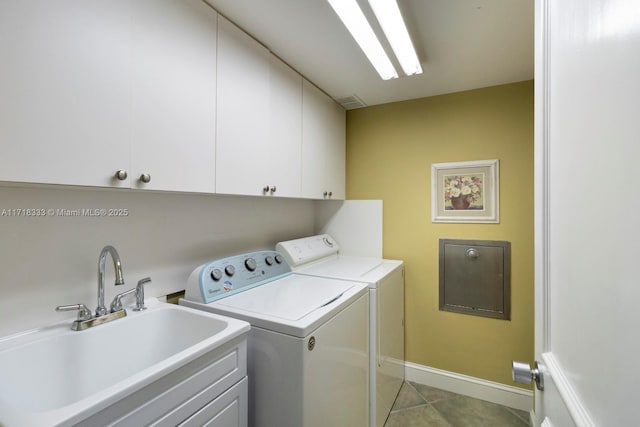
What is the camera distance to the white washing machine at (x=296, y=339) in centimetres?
114

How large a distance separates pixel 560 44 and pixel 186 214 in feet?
5.35

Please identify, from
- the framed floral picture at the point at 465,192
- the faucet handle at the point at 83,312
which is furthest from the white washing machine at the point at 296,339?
the framed floral picture at the point at 465,192

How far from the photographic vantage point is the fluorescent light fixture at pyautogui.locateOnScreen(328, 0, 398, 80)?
1256mm

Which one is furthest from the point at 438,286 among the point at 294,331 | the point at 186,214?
the point at 186,214

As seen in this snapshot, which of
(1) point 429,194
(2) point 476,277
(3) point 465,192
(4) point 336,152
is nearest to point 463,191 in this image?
(3) point 465,192

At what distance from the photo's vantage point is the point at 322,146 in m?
2.27

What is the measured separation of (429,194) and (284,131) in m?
1.33

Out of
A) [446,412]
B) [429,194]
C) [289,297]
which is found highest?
[429,194]

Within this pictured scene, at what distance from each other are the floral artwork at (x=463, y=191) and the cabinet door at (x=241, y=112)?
152cm

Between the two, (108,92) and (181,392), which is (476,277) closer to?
(181,392)

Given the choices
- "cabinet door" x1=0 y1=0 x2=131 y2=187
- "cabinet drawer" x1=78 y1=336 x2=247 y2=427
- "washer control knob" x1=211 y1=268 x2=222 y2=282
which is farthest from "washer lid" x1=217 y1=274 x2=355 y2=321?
"cabinet door" x1=0 y1=0 x2=131 y2=187

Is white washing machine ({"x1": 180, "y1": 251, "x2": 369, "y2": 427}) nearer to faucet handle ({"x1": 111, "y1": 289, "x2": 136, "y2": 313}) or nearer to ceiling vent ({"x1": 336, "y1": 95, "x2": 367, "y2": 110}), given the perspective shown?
faucet handle ({"x1": 111, "y1": 289, "x2": 136, "y2": 313})

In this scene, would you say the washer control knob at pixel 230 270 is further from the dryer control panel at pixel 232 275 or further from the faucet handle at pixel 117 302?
the faucet handle at pixel 117 302

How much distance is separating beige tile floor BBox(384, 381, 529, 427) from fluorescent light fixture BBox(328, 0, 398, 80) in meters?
2.37
